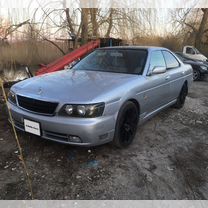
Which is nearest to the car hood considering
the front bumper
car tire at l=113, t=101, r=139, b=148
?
the front bumper

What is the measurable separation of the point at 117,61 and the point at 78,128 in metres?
1.75

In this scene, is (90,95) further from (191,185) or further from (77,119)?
(191,185)

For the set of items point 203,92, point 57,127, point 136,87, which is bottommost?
point 203,92

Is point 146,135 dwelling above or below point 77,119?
below

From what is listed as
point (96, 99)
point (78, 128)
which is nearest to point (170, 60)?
point (96, 99)

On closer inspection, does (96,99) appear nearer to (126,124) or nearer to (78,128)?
(78,128)

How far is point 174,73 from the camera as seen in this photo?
16.3 ft

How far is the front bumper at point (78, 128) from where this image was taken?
2.87 m

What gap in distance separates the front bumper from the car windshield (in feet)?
3.97

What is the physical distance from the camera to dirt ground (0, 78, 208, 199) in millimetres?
2586

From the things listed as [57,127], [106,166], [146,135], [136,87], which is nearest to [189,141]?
[146,135]

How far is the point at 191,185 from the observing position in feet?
9.16

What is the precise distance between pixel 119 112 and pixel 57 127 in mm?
798

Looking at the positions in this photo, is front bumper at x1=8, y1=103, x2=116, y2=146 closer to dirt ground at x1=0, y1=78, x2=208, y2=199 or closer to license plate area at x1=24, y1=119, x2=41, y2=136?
license plate area at x1=24, y1=119, x2=41, y2=136
